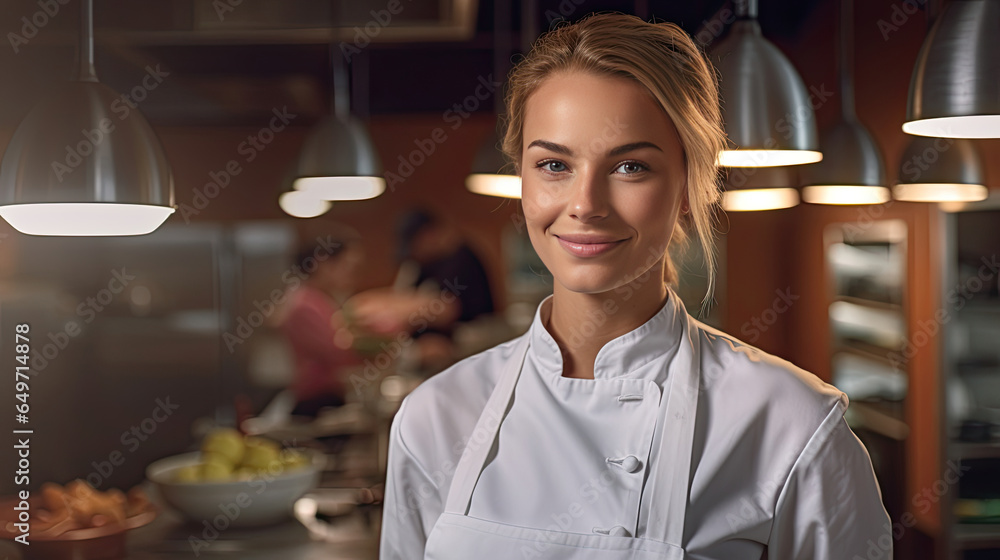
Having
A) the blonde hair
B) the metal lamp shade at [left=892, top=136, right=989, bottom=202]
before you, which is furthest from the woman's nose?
the metal lamp shade at [left=892, top=136, right=989, bottom=202]

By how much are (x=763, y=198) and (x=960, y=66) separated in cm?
62

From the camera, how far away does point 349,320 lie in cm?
372

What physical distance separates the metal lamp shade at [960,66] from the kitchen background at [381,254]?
0.19 m

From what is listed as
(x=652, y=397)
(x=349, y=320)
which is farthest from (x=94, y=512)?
(x=349, y=320)

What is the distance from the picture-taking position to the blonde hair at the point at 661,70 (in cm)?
87

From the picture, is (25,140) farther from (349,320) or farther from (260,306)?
(260,306)

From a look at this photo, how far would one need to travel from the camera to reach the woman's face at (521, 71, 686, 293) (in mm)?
858

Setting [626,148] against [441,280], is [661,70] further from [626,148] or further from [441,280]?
[441,280]

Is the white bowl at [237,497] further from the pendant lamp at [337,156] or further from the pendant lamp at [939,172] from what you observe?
the pendant lamp at [939,172]

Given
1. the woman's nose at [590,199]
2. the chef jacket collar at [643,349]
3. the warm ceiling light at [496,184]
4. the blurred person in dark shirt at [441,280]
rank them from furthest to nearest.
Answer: the blurred person in dark shirt at [441,280]
the warm ceiling light at [496,184]
the chef jacket collar at [643,349]
the woman's nose at [590,199]

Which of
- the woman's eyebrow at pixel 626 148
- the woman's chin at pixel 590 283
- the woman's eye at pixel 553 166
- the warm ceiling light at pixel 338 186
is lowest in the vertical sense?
the woman's chin at pixel 590 283

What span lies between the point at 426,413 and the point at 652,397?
0.97 feet

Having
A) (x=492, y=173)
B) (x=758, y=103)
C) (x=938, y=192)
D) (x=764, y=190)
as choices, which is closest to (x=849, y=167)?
(x=764, y=190)

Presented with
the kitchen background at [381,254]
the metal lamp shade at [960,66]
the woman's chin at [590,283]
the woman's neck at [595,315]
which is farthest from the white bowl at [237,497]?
the metal lamp shade at [960,66]
